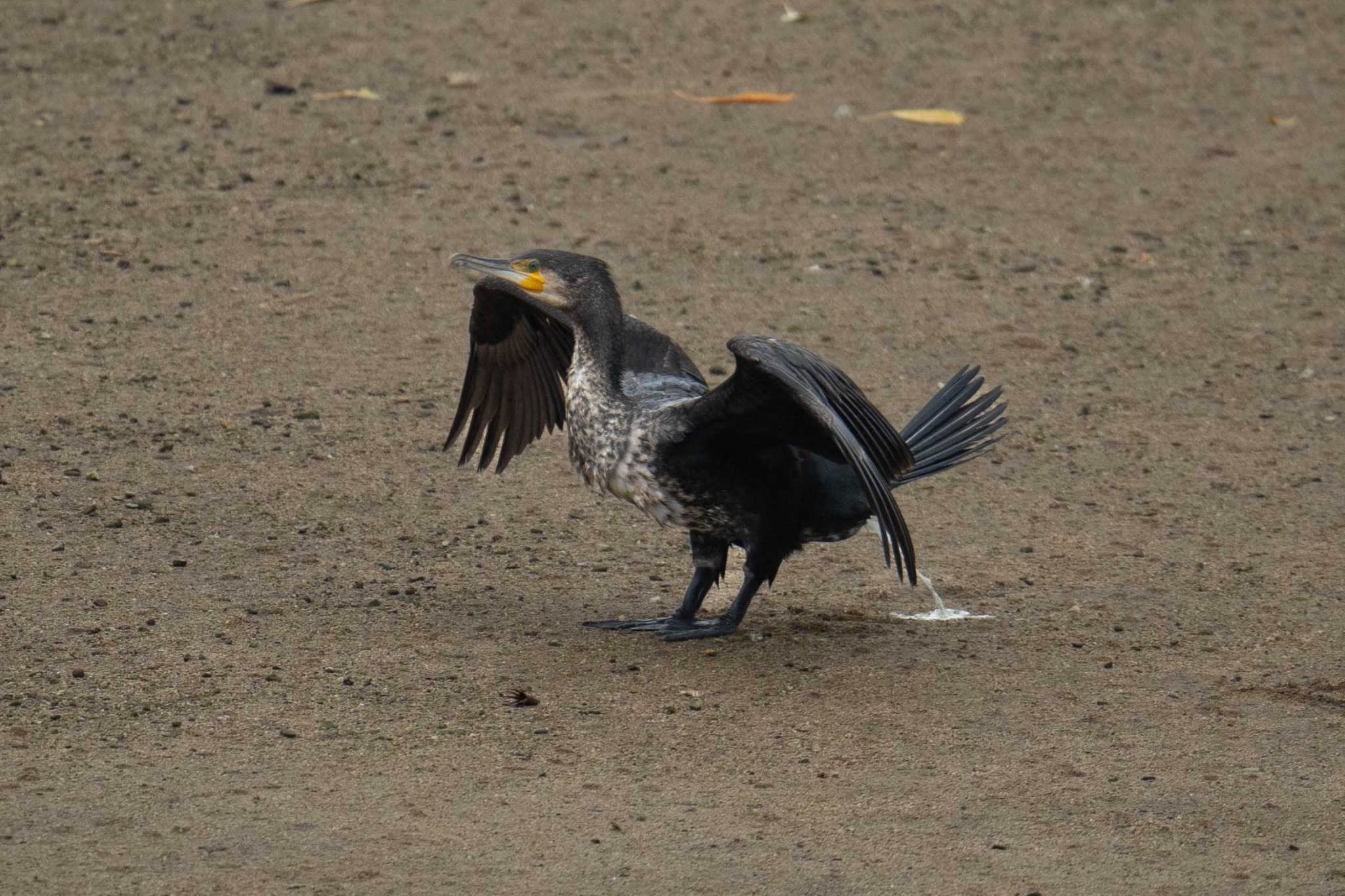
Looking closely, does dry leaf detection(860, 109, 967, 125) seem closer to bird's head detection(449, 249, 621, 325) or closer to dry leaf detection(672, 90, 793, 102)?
dry leaf detection(672, 90, 793, 102)

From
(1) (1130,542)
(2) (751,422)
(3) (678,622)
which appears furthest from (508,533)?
(1) (1130,542)

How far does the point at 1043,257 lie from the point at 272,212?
3.46 meters

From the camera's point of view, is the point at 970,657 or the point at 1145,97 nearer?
the point at 970,657

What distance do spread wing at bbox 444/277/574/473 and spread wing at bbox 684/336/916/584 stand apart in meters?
0.98

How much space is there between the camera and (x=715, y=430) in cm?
461

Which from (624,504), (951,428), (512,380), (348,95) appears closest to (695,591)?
(951,428)

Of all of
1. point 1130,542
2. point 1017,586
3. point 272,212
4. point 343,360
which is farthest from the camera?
point 272,212

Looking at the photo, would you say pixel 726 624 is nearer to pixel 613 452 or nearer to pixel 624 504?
pixel 613 452

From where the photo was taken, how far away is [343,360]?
22.8ft

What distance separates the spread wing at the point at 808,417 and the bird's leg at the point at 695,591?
1.36 ft

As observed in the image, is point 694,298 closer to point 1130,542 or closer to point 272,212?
point 272,212

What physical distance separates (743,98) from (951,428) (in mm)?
5267

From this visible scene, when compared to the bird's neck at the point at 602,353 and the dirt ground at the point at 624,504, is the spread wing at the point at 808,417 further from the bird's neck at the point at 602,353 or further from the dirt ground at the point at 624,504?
the dirt ground at the point at 624,504

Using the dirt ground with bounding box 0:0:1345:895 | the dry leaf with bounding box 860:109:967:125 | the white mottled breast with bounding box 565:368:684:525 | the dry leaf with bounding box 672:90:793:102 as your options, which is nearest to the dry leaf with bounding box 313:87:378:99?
the dirt ground with bounding box 0:0:1345:895
